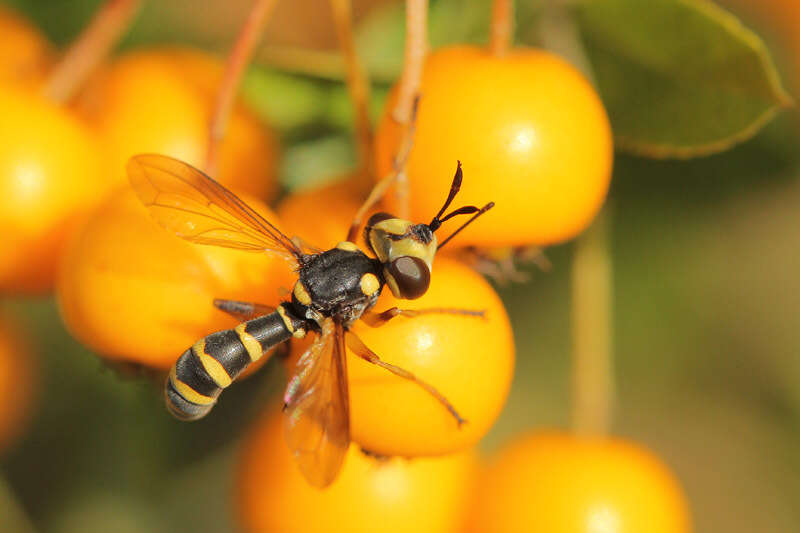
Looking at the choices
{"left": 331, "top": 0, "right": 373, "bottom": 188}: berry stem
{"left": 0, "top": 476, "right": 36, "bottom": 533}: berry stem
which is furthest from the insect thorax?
{"left": 0, "top": 476, "right": 36, "bottom": 533}: berry stem

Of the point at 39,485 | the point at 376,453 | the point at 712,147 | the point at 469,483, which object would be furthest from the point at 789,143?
the point at 39,485

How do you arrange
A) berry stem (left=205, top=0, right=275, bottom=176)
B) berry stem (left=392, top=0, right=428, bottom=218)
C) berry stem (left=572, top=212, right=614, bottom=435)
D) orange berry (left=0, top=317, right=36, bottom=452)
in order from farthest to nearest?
orange berry (left=0, top=317, right=36, bottom=452) < berry stem (left=572, top=212, right=614, bottom=435) < berry stem (left=205, top=0, right=275, bottom=176) < berry stem (left=392, top=0, right=428, bottom=218)

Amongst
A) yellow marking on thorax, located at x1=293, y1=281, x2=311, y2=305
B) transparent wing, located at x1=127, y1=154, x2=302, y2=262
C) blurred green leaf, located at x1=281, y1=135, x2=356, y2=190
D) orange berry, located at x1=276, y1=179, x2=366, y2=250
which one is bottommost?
blurred green leaf, located at x1=281, y1=135, x2=356, y2=190

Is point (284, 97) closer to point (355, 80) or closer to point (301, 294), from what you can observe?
point (355, 80)

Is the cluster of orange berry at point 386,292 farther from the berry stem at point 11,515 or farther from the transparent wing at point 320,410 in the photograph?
the berry stem at point 11,515

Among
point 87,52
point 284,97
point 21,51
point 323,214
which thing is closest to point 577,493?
point 323,214

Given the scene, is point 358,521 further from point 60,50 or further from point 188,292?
point 60,50

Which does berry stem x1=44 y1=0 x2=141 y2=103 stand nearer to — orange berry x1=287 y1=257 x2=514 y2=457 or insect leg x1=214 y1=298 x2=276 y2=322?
insect leg x1=214 y1=298 x2=276 y2=322

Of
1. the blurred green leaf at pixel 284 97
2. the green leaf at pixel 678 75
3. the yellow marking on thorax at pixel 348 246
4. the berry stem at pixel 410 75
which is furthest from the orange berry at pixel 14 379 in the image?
the green leaf at pixel 678 75
